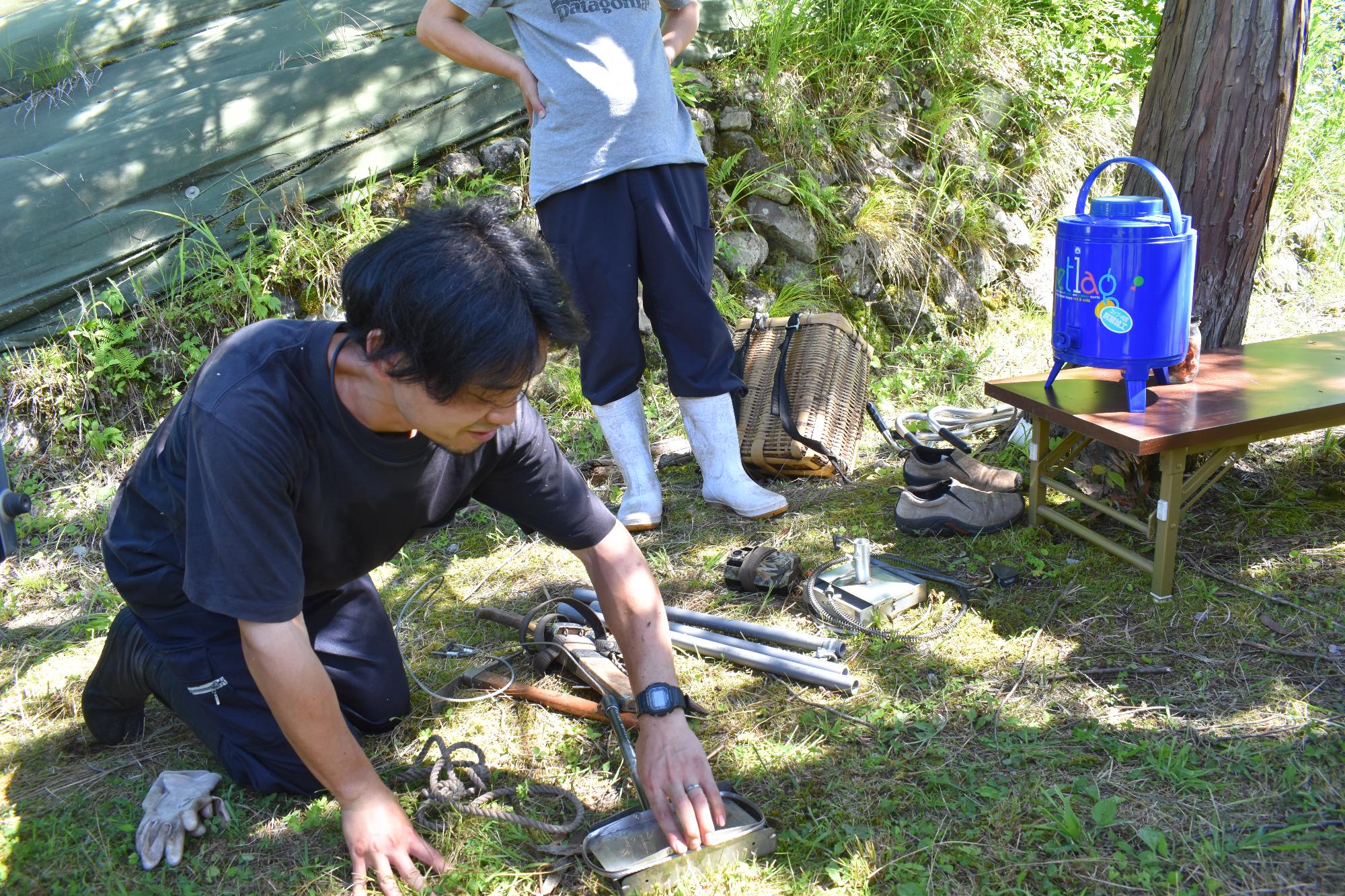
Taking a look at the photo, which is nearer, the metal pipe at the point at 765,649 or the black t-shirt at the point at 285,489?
the black t-shirt at the point at 285,489

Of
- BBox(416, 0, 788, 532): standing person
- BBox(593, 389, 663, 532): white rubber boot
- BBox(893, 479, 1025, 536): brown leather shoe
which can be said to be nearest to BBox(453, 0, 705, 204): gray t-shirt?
BBox(416, 0, 788, 532): standing person

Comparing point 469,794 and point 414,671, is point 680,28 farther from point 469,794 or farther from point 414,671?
point 469,794

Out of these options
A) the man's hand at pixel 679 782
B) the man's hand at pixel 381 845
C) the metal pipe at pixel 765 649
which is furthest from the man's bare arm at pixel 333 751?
the metal pipe at pixel 765 649

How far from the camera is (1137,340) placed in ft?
9.18

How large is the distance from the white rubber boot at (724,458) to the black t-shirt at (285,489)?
4.70ft

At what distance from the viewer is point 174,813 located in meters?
2.16

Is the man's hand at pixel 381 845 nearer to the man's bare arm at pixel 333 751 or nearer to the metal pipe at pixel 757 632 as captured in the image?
the man's bare arm at pixel 333 751

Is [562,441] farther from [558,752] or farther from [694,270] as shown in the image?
[558,752]

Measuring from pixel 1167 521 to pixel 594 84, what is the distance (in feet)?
7.42

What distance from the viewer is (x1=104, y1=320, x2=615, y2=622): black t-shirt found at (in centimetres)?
173

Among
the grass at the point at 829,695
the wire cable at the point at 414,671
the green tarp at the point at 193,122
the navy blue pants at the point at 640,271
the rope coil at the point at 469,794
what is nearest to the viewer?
the grass at the point at 829,695

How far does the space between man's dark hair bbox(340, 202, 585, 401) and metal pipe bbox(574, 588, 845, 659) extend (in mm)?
1167

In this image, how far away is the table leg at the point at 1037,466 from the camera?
10.6 feet

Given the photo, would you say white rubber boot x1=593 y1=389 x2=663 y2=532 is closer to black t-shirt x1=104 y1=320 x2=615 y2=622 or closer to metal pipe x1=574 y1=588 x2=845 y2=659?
metal pipe x1=574 y1=588 x2=845 y2=659
